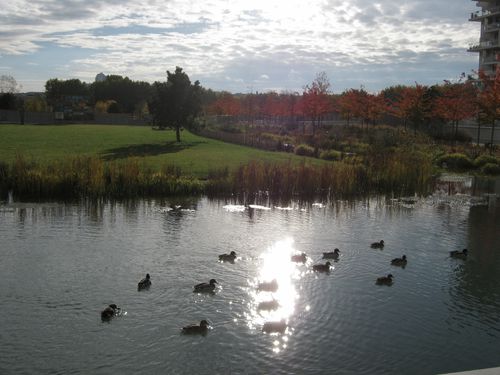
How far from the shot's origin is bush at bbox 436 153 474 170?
46.4 metres

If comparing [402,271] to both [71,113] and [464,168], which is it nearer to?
[464,168]

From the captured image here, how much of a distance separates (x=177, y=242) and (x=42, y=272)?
4929 millimetres

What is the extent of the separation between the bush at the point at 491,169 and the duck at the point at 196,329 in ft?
126

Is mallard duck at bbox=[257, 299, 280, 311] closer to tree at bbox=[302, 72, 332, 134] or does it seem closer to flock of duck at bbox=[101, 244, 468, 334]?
flock of duck at bbox=[101, 244, 468, 334]

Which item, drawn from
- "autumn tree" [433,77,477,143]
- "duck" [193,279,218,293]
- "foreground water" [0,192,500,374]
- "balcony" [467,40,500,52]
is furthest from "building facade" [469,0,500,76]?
"duck" [193,279,218,293]

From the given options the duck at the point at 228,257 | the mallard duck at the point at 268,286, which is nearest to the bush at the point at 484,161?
the duck at the point at 228,257

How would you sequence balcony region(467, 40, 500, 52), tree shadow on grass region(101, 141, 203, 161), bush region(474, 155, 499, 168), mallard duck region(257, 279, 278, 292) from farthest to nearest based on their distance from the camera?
balcony region(467, 40, 500, 52) → bush region(474, 155, 499, 168) → tree shadow on grass region(101, 141, 203, 161) → mallard duck region(257, 279, 278, 292)

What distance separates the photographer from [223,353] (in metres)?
11.2

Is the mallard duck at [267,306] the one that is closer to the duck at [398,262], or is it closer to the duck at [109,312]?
the duck at [109,312]

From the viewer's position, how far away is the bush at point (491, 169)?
44656 millimetres

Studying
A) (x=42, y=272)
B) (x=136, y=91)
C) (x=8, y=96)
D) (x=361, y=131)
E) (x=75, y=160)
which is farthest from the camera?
(x=136, y=91)

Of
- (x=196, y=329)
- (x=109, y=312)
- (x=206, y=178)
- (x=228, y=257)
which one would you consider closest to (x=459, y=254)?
(x=228, y=257)

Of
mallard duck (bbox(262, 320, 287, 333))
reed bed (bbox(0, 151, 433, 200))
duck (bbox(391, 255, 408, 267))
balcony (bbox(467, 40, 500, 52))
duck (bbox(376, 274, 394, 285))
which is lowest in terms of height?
mallard duck (bbox(262, 320, 287, 333))

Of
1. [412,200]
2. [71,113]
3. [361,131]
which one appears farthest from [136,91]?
[412,200]
